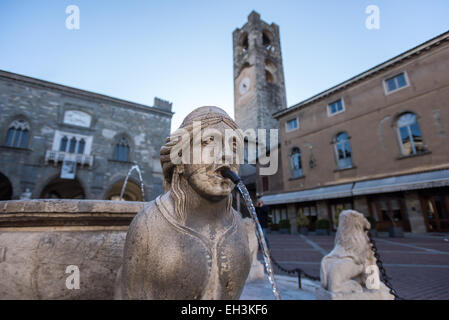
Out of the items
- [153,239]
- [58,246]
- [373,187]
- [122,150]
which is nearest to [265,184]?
[373,187]

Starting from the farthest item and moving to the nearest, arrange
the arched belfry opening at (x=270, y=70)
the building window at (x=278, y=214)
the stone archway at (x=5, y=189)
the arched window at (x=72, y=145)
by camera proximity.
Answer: the arched belfry opening at (x=270, y=70) → the building window at (x=278, y=214) → the arched window at (x=72, y=145) → the stone archway at (x=5, y=189)

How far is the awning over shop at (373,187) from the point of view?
10828mm

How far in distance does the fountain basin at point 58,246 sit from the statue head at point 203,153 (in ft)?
1.94

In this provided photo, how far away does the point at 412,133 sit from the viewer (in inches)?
496

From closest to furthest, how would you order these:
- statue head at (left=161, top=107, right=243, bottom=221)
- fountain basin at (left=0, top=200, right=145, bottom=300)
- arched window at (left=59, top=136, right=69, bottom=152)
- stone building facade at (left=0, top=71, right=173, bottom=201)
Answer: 1. statue head at (left=161, top=107, right=243, bottom=221)
2. fountain basin at (left=0, top=200, right=145, bottom=300)
3. stone building facade at (left=0, top=71, right=173, bottom=201)
4. arched window at (left=59, top=136, right=69, bottom=152)

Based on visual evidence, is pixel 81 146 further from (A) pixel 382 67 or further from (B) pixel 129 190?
(A) pixel 382 67

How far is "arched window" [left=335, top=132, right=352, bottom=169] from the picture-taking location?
1514 centimetres

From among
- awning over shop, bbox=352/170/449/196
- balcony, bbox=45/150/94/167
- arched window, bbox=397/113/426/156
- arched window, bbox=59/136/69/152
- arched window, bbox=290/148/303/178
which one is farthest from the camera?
arched window, bbox=290/148/303/178

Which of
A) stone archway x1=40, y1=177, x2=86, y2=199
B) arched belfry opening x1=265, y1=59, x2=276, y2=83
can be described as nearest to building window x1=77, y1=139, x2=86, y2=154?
stone archway x1=40, y1=177, x2=86, y2=199

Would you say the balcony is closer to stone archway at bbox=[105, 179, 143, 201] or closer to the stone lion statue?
stone archway at bbox=[105, 179, 143, 201]

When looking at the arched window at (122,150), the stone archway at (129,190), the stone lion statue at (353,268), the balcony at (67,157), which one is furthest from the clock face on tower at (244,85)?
the stone lion statue at (353,268)

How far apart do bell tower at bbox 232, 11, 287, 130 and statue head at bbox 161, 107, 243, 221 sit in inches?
957

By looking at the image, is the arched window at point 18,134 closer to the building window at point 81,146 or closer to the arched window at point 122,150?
the building window at point 81,146

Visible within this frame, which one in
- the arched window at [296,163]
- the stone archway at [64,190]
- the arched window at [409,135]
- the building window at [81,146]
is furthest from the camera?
the stone archway at [64,190]
